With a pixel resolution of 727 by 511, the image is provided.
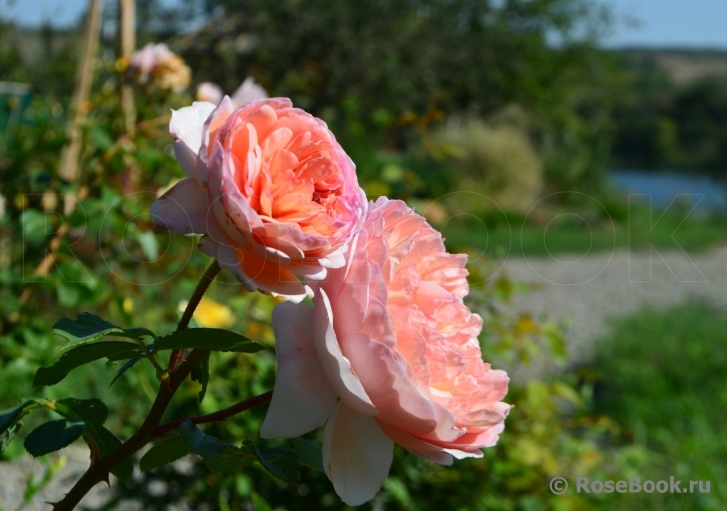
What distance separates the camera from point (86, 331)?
16.8 inches

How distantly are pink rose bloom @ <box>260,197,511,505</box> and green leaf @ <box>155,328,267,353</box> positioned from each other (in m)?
0.02

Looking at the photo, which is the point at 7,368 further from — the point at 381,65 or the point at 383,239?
the point at 381,65

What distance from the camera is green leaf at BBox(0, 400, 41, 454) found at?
394 millimetres

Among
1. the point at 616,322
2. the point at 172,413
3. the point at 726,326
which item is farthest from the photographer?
the point at 616,322

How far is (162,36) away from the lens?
823 centimetres

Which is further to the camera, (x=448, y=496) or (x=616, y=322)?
(x=616, y=322)

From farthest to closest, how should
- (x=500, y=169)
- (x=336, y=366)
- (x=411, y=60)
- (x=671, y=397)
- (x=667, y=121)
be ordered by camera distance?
(x=667, y=121) < (x=500, y=169) < (x=411, y=60) < (x=671, y=397) < (x=336, y=366)

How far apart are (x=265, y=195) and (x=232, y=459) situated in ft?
0.53

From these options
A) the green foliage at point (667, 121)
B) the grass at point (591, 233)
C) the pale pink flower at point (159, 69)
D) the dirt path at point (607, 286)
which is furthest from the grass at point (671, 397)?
the green foliage at point (667, 121)

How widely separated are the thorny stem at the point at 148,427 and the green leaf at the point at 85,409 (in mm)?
34

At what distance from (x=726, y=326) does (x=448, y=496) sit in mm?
3259

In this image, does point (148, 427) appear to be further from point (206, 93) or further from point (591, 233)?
point (591, 233)

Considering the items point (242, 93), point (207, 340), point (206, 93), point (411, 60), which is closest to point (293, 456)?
point (207, 340)

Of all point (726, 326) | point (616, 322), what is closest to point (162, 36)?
point (616, 322)
